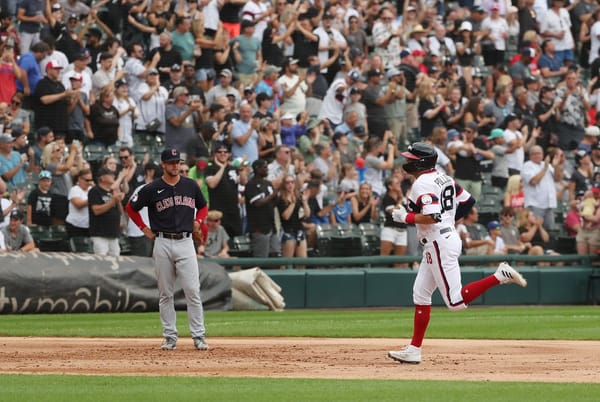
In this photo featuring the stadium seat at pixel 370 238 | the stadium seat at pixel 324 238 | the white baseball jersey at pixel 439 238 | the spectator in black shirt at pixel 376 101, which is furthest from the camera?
the spectator in black shirt at pixel 376 101

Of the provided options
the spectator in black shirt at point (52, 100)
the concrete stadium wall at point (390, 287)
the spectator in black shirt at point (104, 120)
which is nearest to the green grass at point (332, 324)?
the concrete stadium wall at point (390, 287)

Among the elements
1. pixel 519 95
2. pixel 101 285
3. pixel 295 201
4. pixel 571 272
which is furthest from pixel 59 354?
pixel 519 95

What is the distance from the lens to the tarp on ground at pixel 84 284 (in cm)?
1864

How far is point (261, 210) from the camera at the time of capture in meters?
21.2

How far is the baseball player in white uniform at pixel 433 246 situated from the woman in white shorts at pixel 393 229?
10.3 metres

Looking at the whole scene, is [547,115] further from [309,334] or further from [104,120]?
[309,334]

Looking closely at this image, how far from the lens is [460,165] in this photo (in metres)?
24.5

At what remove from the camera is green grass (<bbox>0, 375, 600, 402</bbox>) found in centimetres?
937

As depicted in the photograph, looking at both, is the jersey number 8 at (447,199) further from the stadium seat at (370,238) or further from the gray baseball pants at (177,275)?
the stadium seat at (370,238)

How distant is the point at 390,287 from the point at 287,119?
3605 mm

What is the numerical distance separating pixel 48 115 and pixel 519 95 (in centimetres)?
1096

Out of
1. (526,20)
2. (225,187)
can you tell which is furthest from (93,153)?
(526,20)

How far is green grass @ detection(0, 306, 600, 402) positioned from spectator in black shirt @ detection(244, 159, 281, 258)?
4.30 ft

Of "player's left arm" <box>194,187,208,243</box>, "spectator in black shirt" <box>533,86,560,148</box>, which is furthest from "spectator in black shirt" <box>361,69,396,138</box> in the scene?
"player's left arm" <box>194,187,208,243</box>
